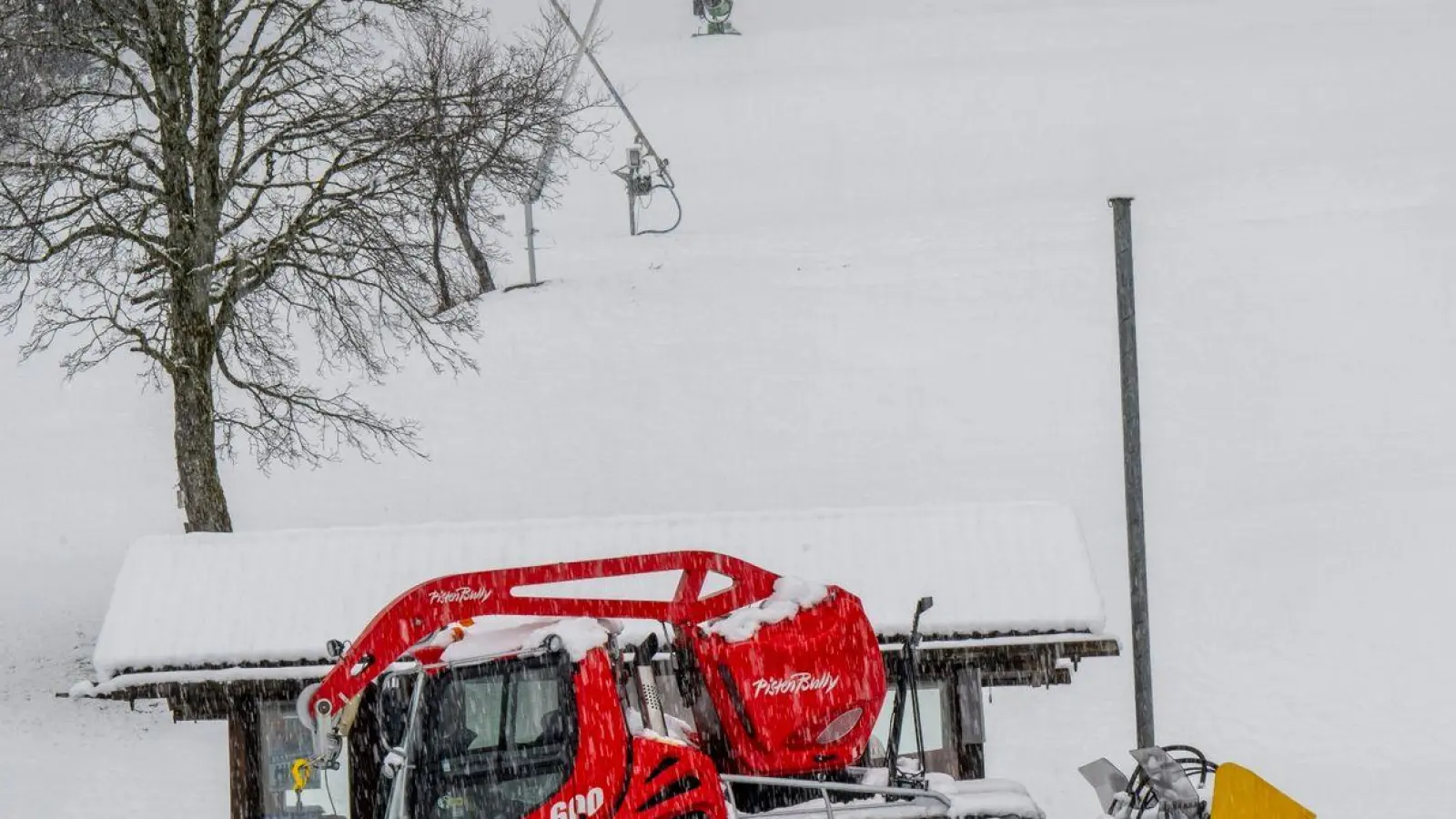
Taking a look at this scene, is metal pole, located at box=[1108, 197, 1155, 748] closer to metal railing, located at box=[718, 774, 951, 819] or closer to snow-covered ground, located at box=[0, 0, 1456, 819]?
metal railing, located at box=[718, 774, 951, 819]

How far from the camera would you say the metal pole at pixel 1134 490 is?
12047 mm

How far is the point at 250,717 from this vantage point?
508 inches

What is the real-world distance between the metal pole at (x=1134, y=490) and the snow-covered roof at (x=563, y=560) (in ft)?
1.15

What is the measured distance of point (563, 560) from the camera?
13250mm

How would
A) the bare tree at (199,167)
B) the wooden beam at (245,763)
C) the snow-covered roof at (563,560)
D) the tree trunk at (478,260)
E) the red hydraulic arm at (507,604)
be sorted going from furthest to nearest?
the tree trunk at (478,260), the bare tree at (199,167), the wooden beam at (245,763), the snow-covered roof at (563,560), the red hydraulic arm at (507,604)

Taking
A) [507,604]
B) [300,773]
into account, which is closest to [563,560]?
[507,604]

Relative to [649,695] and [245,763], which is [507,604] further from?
[245,763]

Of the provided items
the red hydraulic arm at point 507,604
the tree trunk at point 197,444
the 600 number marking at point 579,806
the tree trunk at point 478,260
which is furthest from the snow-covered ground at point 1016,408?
the 600 number marking at point 579,806

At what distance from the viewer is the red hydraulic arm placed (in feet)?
28.4

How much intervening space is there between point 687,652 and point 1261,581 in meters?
13.9

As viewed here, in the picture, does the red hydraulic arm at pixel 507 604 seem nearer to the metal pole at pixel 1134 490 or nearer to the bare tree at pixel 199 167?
the metal pole at pixel 1134 490

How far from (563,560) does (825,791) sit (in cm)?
455

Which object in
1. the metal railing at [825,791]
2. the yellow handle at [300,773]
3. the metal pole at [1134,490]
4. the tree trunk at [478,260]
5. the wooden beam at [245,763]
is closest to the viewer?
the yellow handle at [300,773]

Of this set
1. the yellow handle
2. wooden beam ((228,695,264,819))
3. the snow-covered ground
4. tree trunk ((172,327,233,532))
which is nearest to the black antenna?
the yellow handle
